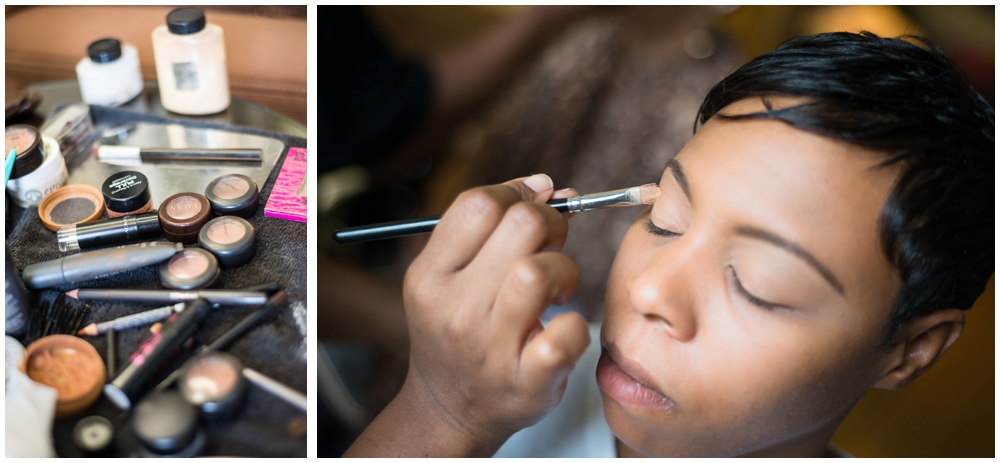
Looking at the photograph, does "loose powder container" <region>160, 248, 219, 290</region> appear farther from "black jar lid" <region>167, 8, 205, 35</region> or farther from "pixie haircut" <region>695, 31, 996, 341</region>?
"pixie haircut" <region>695, 31, 996, 341</region>

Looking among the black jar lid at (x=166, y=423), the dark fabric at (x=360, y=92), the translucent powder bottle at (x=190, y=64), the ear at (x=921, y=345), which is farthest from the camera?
the dark fabric at (x=360, y=92)

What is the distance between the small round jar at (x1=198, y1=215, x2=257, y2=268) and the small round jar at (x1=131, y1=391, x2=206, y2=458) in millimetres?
155

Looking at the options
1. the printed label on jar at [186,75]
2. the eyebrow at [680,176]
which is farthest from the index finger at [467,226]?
the printed label on jar at [186,75]

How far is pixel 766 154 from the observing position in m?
0.47

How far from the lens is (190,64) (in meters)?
0.78

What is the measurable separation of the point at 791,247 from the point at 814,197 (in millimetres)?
41

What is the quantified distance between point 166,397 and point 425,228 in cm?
23

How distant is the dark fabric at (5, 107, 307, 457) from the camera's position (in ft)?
1.51

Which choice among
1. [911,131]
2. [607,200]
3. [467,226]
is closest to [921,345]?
[911,131]

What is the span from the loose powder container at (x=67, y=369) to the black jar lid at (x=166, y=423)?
0.05 m

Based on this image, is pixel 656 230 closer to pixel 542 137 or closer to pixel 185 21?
pixel 185 21

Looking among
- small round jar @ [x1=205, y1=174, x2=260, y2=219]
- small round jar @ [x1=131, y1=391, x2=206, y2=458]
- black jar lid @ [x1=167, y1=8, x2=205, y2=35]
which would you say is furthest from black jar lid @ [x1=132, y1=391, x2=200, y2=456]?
black jar lid @ [x1=167, y1=8, x2=205, y2=35]

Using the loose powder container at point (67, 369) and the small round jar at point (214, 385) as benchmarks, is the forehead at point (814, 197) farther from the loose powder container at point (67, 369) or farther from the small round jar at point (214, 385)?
the loose powder container at point (67, 369)

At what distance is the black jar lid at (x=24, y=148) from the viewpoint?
616 millimetres
